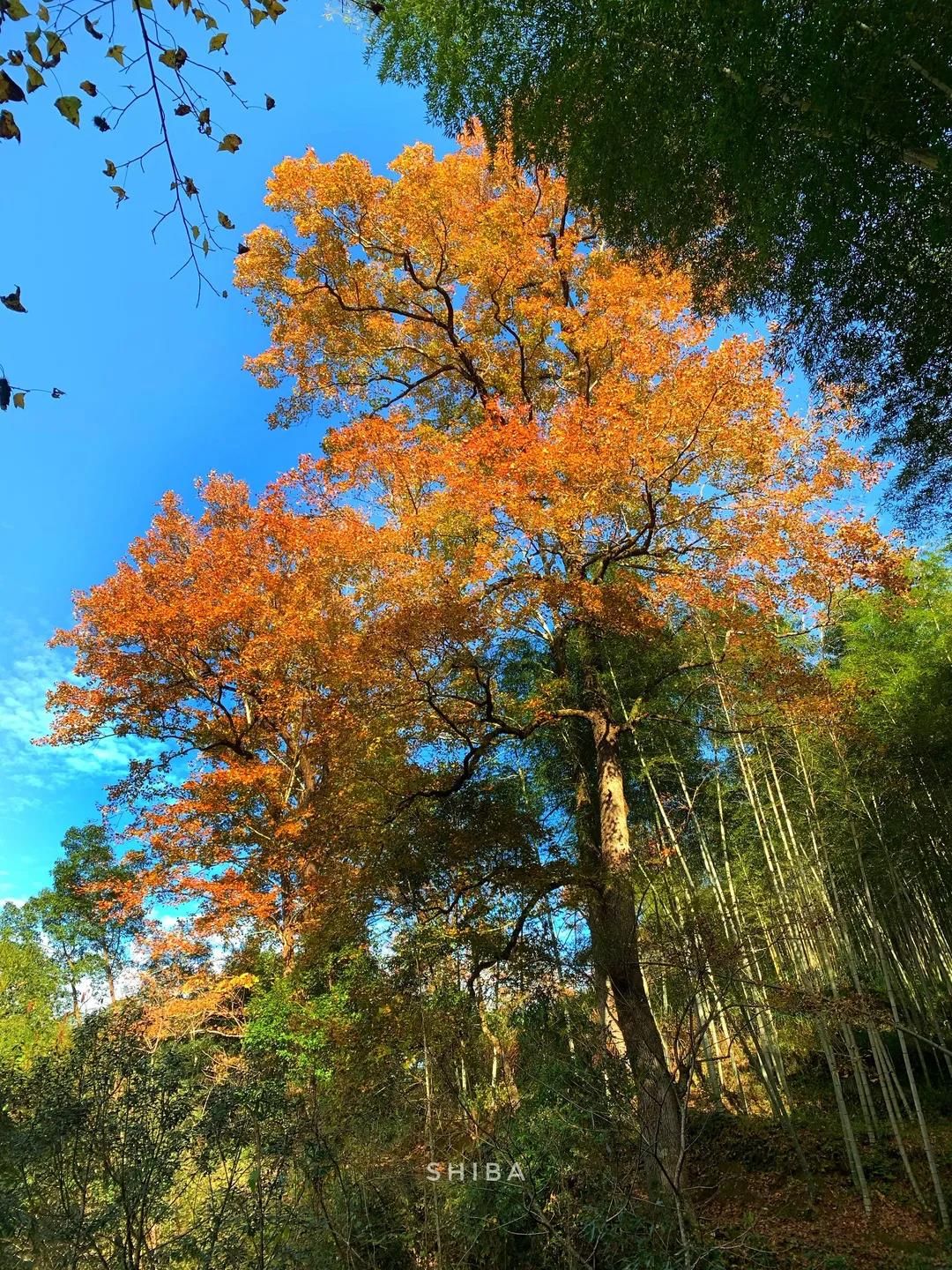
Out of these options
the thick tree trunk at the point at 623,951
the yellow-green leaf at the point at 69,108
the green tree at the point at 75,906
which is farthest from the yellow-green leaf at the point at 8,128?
the green tree at the point at 75,906

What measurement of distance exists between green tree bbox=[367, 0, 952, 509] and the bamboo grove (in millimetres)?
1219

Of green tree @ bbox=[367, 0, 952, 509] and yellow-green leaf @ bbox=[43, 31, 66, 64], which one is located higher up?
green tree @ bbox=[367, 0, 952, 509]

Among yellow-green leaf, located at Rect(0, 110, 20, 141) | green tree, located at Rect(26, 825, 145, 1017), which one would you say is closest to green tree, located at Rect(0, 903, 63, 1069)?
green tree, located at Rect(26, 825, 145, 1017)

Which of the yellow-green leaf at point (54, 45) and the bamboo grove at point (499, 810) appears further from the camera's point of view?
the bamboo grove at point (499, 810)

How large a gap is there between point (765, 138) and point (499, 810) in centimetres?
498

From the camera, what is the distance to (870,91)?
2.33m

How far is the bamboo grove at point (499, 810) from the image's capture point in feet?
11.4

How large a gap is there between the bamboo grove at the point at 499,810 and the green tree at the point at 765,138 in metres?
1.22

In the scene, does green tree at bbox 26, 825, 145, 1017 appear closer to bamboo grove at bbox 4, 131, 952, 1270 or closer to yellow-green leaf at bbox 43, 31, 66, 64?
bamboo grove at bbox 4, 131, 952, 1270

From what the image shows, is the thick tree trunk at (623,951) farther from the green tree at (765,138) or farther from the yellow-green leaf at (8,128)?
the yellow-green leaf at (8,128)

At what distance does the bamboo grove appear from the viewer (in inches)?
136

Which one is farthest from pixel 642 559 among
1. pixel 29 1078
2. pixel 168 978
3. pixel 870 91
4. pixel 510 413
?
pixel 168 978

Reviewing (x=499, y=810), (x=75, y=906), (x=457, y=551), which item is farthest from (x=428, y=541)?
(x=75, y=906)

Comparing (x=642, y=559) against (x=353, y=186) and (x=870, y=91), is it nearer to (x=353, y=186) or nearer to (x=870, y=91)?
(x=870, y=91)
